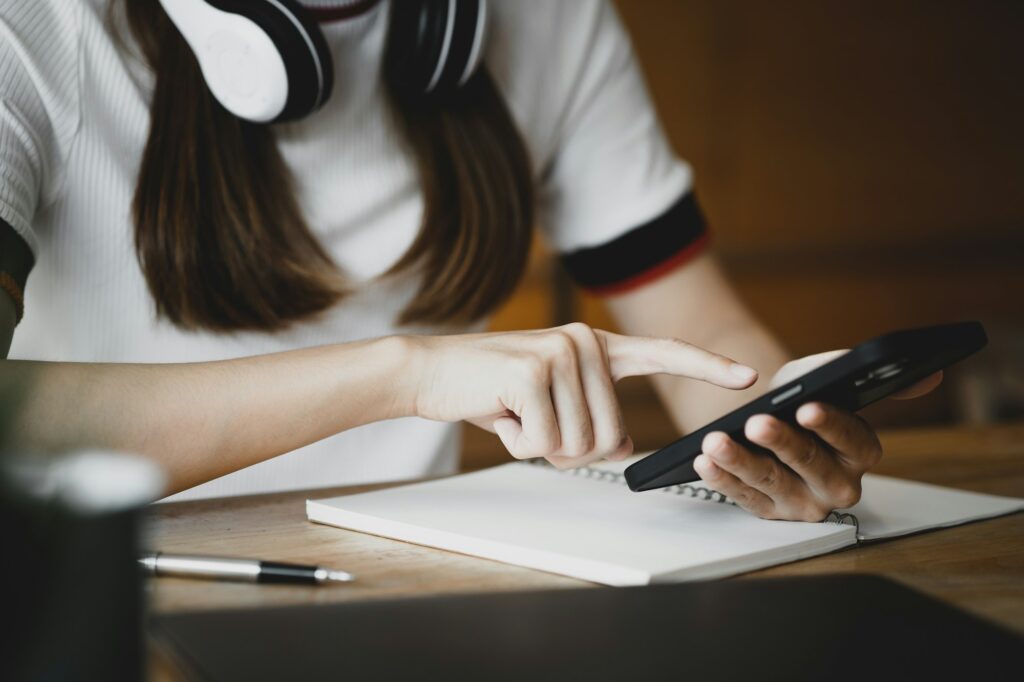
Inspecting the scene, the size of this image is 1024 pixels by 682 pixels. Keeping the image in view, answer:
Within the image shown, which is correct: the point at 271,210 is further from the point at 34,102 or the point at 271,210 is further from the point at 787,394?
the point at 787,394

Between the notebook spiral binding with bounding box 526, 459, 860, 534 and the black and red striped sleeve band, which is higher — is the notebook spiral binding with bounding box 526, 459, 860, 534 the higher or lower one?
the lower one

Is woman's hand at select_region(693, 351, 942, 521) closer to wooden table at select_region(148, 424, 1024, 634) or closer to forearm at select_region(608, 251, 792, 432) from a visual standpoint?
wooden table at select_region(148, 424, 1024, 634)

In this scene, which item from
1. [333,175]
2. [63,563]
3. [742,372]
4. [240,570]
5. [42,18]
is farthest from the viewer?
[333,175]

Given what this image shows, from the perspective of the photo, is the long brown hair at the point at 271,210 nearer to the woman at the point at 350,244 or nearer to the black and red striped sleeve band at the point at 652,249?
the woman at the point at 350,244

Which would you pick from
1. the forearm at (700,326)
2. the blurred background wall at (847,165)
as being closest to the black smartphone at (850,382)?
the forearm at (700,326)

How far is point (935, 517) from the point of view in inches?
28.5

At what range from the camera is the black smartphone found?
0.58m

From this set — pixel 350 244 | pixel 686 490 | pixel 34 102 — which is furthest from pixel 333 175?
pixel 686 490

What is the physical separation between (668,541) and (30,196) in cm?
59

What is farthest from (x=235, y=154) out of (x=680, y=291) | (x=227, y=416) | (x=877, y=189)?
(x=877, y=189)

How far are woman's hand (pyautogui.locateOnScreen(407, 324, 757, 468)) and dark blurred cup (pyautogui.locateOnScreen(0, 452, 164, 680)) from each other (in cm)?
41

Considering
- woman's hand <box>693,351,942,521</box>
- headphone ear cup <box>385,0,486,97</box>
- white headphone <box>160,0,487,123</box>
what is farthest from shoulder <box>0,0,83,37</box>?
woman's hand <box>693,351,942,521</box>

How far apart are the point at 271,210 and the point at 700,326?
479 millimetres

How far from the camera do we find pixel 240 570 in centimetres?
56
